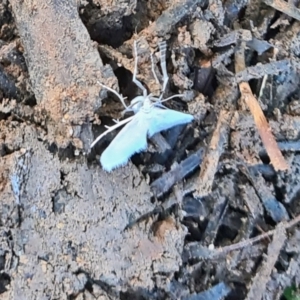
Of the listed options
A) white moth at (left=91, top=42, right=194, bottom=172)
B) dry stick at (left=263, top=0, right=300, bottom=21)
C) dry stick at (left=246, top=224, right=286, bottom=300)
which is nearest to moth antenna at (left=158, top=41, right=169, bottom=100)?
white moth at (left=91, top=42, right=194, bottom=172)

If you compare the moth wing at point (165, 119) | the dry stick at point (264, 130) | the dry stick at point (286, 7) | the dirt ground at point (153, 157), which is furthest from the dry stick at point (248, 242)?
the dry stick at point (286, 7)

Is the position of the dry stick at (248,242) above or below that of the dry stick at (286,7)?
below

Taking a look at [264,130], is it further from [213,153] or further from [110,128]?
[110,128]

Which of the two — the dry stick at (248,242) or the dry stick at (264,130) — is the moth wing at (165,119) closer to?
the dry stick at (264,130)

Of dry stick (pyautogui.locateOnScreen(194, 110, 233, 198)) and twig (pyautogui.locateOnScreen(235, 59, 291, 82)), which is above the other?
twig (pyautogui.locateOnScreen(235, 59, 291, 82))

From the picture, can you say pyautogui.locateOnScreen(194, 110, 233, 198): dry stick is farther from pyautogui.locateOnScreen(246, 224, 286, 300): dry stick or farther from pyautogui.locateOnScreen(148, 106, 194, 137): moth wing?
pyautogui.locateOnScreen(246, 224, 286, 300): dry stick

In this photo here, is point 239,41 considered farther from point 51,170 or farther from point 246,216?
point 51,170

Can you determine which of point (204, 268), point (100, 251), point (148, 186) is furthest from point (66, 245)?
point (204, 268)
